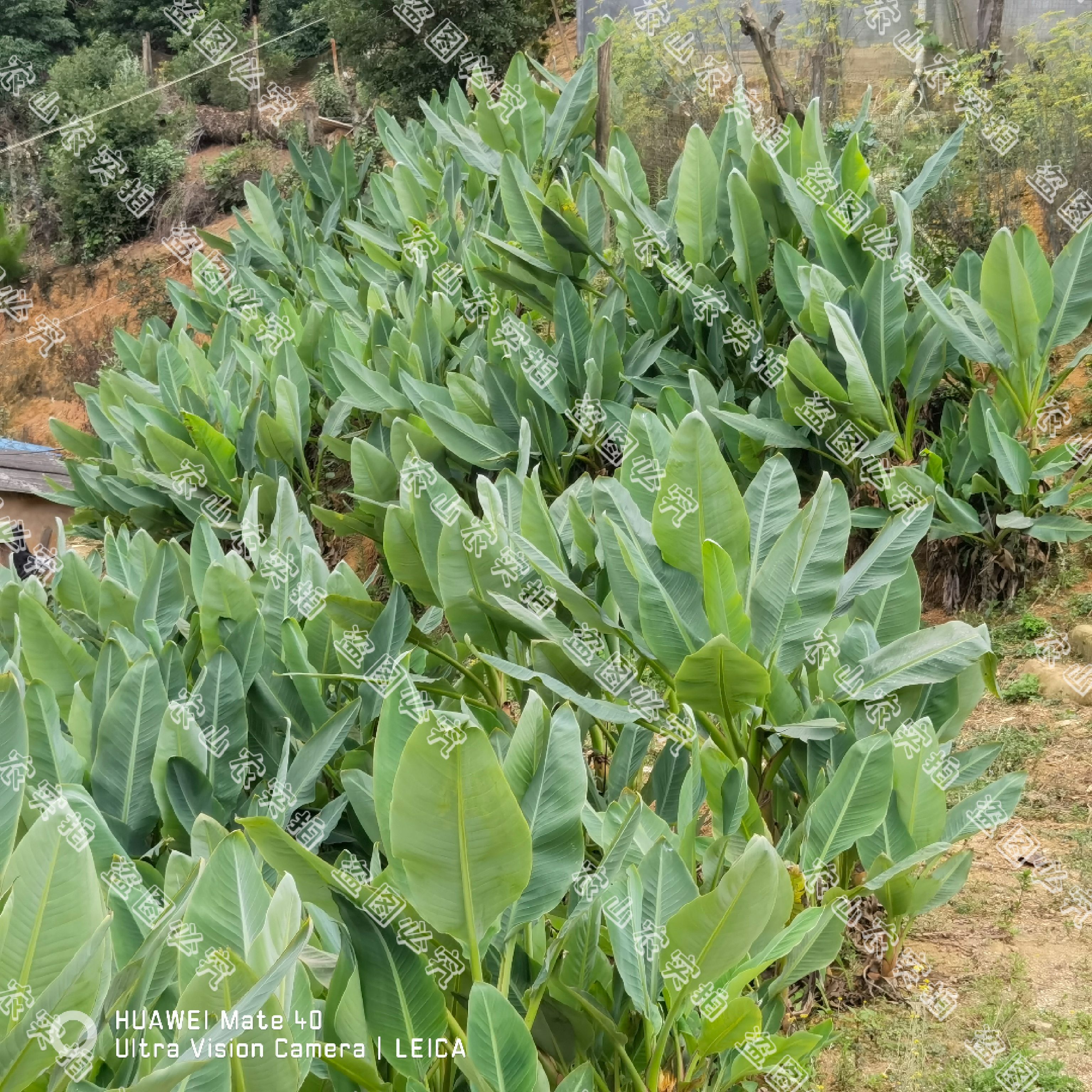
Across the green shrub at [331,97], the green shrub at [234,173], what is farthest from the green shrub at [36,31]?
the green shrub at [331,97]

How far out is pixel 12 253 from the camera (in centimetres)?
1695

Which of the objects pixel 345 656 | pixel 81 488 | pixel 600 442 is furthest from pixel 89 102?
pixel 345 656

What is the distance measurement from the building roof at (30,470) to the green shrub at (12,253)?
38.0 ft

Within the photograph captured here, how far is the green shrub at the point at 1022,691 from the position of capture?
3051 millimetres

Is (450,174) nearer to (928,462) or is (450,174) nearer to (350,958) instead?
(928,462)

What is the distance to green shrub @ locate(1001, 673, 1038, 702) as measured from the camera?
305 centimetres

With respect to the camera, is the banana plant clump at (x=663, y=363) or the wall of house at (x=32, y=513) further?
the wall of house at (x=32, y=513)

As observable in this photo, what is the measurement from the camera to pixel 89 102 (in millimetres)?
17422

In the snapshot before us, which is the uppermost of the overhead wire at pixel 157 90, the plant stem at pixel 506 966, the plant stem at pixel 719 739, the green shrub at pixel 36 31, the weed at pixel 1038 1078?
the green shrub at pixel 36 31

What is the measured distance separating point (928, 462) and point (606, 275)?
2674mm

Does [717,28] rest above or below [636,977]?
above

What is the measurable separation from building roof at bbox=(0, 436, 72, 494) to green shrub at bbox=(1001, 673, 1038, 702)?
4.73 m

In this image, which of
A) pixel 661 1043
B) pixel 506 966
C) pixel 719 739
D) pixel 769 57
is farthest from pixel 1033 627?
pixel 769 57

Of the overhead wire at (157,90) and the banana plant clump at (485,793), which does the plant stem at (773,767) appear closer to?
the banana plant clump at (485,793)
